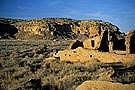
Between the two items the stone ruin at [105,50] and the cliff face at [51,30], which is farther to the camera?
the cliff face at [51,30]

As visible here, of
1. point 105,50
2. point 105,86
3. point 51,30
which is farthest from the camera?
point 51,30

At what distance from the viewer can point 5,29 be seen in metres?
88.8

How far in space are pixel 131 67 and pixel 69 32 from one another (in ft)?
269

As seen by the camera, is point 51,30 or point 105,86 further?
point 51,30

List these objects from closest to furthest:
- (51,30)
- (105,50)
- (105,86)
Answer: (105,86)
(105,50)
(51,30)

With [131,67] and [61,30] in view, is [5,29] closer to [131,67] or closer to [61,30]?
[61,30]

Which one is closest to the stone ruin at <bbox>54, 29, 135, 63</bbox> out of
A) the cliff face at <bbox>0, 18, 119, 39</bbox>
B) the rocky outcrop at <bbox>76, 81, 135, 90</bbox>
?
the rocky outcrop at <bbox>76, 81, 135, 90</bbox>

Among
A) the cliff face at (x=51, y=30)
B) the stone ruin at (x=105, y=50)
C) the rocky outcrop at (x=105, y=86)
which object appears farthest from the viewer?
the cliff face at (x=51, y=30)

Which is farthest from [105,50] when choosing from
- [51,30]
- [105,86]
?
[51,30]

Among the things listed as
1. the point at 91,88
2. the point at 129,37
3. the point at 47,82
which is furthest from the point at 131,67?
the point at 91,88

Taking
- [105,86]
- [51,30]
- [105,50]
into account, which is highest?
[105,86]

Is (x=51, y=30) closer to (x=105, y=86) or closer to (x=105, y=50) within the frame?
(x=105, y=50)

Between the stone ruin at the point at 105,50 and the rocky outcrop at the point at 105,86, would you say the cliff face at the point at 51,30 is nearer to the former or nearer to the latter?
the stone ruin at the point at 105,50

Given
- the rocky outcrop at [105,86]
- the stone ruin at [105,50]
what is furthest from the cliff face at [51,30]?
the rocky outcrop at [105,86]
